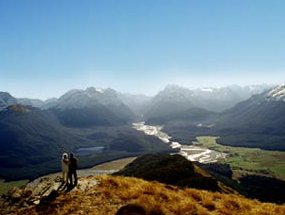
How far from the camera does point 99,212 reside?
3450cm

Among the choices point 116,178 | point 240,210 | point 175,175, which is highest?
point 116,178

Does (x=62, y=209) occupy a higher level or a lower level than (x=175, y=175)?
higher

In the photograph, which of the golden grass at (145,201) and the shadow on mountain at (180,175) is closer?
the golden grass at (145,201)

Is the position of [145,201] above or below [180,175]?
above

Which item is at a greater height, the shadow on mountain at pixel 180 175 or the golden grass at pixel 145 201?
the golden grass at pixel 145 201

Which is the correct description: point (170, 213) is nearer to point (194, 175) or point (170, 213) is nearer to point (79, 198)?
point (79, 198)

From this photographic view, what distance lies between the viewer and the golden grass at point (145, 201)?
3494cm

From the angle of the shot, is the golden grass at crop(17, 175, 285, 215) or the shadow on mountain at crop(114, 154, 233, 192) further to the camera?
the shadow on mountain at crop(114, 154, 233, 192)

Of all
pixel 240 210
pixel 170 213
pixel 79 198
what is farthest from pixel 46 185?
pixel 240 210

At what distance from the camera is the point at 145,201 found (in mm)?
35562

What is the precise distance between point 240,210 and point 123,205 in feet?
32.8

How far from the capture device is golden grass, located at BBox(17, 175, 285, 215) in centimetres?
3494

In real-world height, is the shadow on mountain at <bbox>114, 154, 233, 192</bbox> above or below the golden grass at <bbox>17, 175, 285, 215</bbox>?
below

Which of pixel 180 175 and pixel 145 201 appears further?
pixel 180 175
